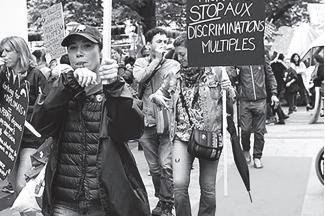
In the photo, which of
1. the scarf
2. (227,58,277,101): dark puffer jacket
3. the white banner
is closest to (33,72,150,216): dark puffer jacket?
the scarf

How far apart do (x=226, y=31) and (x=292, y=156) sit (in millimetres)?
4997

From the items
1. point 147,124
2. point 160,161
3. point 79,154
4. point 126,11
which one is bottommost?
point 160,161

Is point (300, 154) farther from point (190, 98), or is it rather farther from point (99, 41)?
point (99, 41)

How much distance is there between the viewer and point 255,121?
30.8 ft

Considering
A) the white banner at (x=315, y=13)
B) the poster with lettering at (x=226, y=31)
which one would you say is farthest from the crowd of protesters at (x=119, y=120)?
the white banner at (x=315, y=13)

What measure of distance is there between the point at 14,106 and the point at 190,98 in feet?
4.58

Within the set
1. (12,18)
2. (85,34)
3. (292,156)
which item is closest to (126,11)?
(12,18)

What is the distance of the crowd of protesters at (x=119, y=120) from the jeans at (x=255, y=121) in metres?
0.01

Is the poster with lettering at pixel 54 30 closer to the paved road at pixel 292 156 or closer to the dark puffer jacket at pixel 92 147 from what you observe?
the paved road at pixel 292 156

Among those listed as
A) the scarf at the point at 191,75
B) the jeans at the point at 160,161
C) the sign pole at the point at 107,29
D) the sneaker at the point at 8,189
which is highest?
the sign pole at the point at 107,29

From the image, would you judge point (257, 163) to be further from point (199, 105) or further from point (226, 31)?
point (199, 105)

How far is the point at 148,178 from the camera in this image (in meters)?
8.68

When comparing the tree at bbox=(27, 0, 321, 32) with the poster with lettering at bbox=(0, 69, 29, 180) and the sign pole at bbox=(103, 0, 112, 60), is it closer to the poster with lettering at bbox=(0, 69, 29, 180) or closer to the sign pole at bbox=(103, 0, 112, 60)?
the poster with lettering at bbox=(0, 69, 29, 180)

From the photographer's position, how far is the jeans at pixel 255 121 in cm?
927
